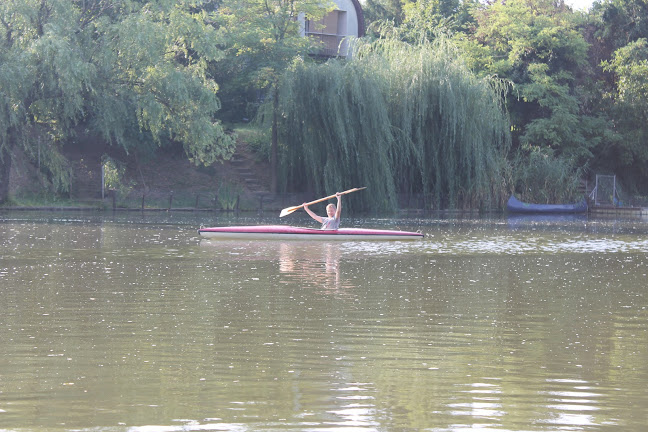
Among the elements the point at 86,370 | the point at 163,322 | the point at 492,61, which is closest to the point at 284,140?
the point at 492,61

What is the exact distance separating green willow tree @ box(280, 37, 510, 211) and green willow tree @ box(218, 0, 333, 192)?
2049 millimetres

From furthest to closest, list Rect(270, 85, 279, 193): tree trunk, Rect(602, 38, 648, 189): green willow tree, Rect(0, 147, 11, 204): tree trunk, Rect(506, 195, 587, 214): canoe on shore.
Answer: Rect(602, 38, 648, 189): green willow tree → Rect(506, 195, 587, 214): canoe on shore → Rect(270, 85, 279, 193): tree trunk → Rect(0, 147, 11, 204): tree trunk

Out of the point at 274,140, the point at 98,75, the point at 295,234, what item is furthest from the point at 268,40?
the point at 295,234

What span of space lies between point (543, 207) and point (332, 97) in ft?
33.5

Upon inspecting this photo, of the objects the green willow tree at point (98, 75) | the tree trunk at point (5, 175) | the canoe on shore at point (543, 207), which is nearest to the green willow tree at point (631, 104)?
the canoe on shore at point (543, 207)

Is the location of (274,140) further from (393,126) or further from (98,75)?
(98,75)

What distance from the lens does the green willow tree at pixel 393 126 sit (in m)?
30.4

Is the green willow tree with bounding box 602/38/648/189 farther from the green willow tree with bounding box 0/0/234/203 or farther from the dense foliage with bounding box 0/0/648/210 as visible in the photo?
the green willow tree with bounding box 0/0/234/203

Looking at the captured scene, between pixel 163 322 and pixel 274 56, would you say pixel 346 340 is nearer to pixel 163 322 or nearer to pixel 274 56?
pixel 163 322

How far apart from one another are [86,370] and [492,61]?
3416 cm

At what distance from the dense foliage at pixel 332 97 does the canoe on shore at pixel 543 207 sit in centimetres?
53

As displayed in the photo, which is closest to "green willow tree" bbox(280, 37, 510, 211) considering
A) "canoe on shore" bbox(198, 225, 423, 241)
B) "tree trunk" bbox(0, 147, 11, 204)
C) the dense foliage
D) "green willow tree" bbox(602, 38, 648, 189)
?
the dense foliage

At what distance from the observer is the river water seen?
5.94 metres

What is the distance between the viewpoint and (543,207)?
35.7 m
